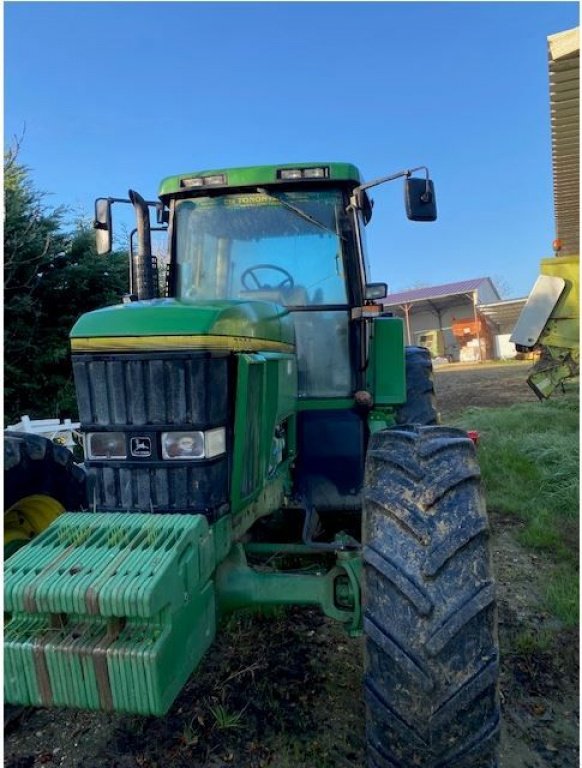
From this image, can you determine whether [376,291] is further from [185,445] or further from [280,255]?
[185,445]

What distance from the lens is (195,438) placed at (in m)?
2.02

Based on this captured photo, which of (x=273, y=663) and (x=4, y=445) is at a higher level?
(x=4, y=445)

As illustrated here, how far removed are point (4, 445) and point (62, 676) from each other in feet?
3.89

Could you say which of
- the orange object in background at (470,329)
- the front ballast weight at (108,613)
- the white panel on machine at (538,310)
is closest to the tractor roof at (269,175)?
the front ballast weight at (108,613)

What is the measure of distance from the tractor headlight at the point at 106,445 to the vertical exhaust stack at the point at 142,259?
154 centimetres

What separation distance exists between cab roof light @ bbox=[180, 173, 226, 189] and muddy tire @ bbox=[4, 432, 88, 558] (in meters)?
1.54

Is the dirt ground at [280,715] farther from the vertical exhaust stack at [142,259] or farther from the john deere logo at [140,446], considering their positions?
the vertical exhaust stack at [142,259]

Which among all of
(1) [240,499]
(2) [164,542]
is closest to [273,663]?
(1) [240,499]

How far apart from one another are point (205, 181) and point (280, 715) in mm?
2603

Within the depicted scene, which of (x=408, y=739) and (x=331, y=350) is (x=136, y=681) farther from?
(x=331, y=350)

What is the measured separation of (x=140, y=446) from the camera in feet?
6.70

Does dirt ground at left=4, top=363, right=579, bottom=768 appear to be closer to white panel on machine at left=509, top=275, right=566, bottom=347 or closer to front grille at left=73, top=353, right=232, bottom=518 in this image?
front grille at left=73, top=353, right=232, bottom=518

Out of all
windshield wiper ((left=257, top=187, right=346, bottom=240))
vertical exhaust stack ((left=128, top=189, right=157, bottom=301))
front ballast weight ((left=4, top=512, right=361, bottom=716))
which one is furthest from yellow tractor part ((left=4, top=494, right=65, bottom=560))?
windshield wiper ((left=257, top=187, right=346, bottom=240))

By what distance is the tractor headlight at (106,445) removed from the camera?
6.75 ft
